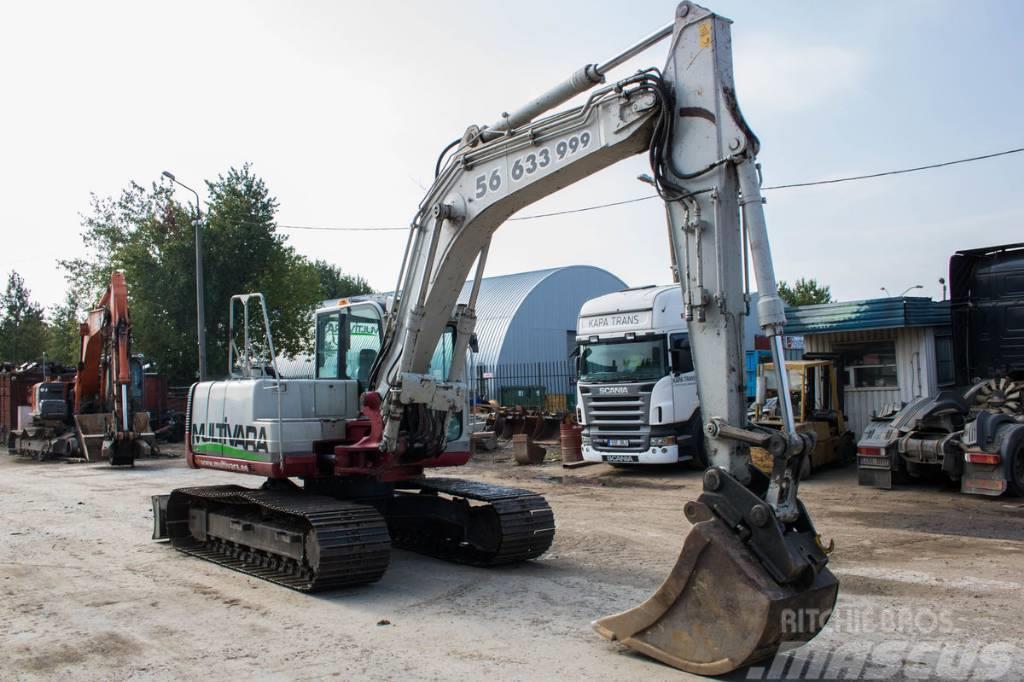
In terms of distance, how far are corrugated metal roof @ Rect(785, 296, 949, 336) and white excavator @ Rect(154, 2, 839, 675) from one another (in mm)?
10401

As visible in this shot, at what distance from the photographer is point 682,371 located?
16406 mm

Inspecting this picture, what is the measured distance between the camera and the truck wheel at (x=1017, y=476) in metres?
12.4

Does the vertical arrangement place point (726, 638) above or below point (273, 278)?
below

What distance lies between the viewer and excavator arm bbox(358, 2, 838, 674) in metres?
5.12

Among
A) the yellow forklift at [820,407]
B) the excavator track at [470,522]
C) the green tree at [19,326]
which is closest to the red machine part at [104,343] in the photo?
the excavator track at [470,522]

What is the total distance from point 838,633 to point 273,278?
1186 inches

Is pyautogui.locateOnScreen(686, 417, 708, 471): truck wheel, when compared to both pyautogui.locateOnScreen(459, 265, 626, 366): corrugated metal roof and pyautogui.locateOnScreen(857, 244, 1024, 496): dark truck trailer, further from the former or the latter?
pyautogui.locateOnScreen(459, 265, 626, 366): corrugated metal roof

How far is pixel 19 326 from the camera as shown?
171 feet

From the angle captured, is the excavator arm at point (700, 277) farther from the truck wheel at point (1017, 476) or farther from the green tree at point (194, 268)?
the green tree at point (194, 268)

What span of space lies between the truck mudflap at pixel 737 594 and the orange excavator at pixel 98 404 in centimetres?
1820

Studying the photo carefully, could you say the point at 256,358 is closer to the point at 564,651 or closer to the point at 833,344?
the point at 564,651

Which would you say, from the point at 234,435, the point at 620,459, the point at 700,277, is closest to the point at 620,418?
the point at 620,459

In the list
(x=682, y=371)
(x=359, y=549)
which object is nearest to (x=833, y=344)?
(x=682, y=371)

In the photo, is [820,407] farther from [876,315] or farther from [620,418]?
[620,418]
